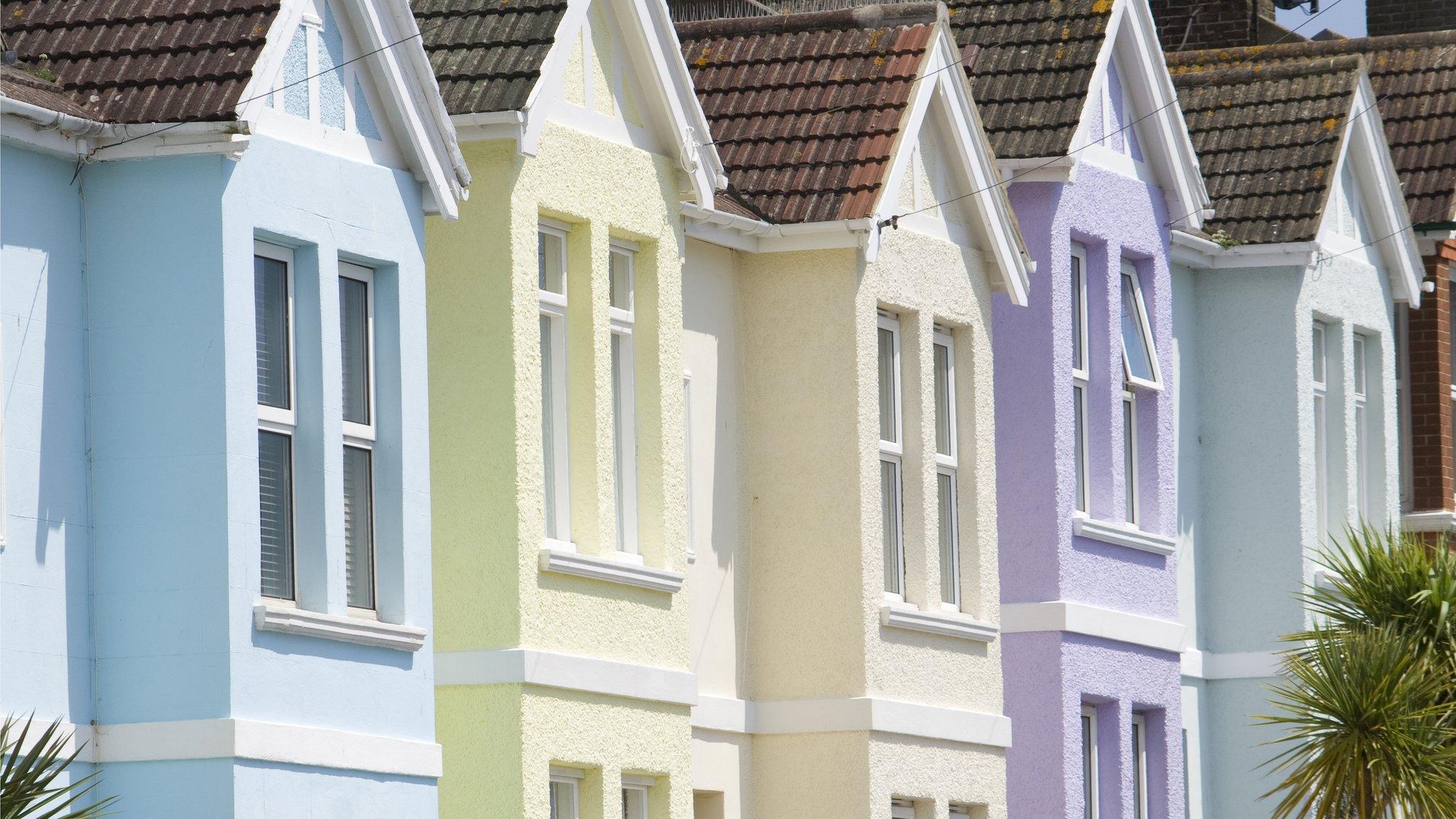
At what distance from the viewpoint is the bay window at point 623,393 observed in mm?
19016

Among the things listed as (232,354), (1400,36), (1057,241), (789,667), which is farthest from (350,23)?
(1400,36)

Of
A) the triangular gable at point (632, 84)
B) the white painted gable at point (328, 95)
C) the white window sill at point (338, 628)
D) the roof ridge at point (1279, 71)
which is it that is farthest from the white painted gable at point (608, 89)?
the roof ridge at point (1279, 71)

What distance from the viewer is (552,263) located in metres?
18.4

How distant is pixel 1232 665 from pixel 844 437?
7.11 meters

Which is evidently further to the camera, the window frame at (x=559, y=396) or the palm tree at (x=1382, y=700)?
the palm tree at (x=1382, y=700)

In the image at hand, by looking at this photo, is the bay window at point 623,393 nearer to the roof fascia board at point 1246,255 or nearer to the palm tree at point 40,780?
the palm tree at point 40,780

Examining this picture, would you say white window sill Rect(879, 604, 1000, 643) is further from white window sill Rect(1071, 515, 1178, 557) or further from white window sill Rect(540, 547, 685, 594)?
white window sill Rect(540, 547, 685, 594)

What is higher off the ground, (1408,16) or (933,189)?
(1408,16)

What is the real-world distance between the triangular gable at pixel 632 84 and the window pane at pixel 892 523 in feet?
9.69

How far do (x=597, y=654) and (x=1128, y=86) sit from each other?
29.9ft

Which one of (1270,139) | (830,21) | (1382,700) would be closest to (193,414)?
(830,21)

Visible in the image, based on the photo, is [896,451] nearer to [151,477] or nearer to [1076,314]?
[1076,314]

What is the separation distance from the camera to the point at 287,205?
51.1ft

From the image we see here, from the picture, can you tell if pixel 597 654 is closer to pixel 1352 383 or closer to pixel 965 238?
pixel 965 238
